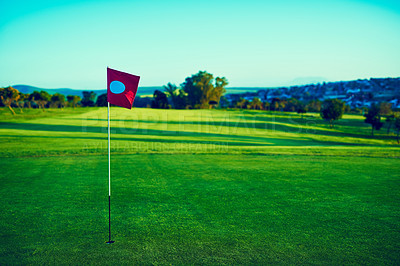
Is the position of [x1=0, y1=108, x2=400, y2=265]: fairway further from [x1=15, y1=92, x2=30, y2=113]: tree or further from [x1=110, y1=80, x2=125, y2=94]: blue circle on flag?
[x1=15, y1=92, x2=30, y2=113]: tree

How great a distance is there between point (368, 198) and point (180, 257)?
5673 mm

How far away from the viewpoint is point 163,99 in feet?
256

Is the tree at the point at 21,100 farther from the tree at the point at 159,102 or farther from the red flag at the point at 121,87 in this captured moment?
A: the tree at the point at 159,102

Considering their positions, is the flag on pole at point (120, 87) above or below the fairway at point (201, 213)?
above

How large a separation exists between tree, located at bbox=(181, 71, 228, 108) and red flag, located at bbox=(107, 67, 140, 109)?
9340 centimetres

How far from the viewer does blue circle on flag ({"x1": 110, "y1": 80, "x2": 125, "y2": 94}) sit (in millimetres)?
5734

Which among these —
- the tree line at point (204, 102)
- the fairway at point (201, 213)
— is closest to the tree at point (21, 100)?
the tree line at point (204, 102)

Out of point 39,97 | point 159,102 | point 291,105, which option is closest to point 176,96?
point 159,102

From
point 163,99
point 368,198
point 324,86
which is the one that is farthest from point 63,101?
point 324,86

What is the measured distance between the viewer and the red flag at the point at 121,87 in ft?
18.7

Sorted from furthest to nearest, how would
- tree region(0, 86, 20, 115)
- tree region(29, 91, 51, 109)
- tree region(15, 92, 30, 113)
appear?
tree region(29, 91, 51, 109) → tree region(15, 92, 30, 113) → tree region(0, 86, 20, 115)

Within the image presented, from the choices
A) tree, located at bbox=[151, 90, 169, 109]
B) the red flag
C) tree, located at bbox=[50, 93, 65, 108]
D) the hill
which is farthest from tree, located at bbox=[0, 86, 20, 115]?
the hill

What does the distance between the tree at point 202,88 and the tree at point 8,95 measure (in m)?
67.9

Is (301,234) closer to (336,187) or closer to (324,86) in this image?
(336,187)
